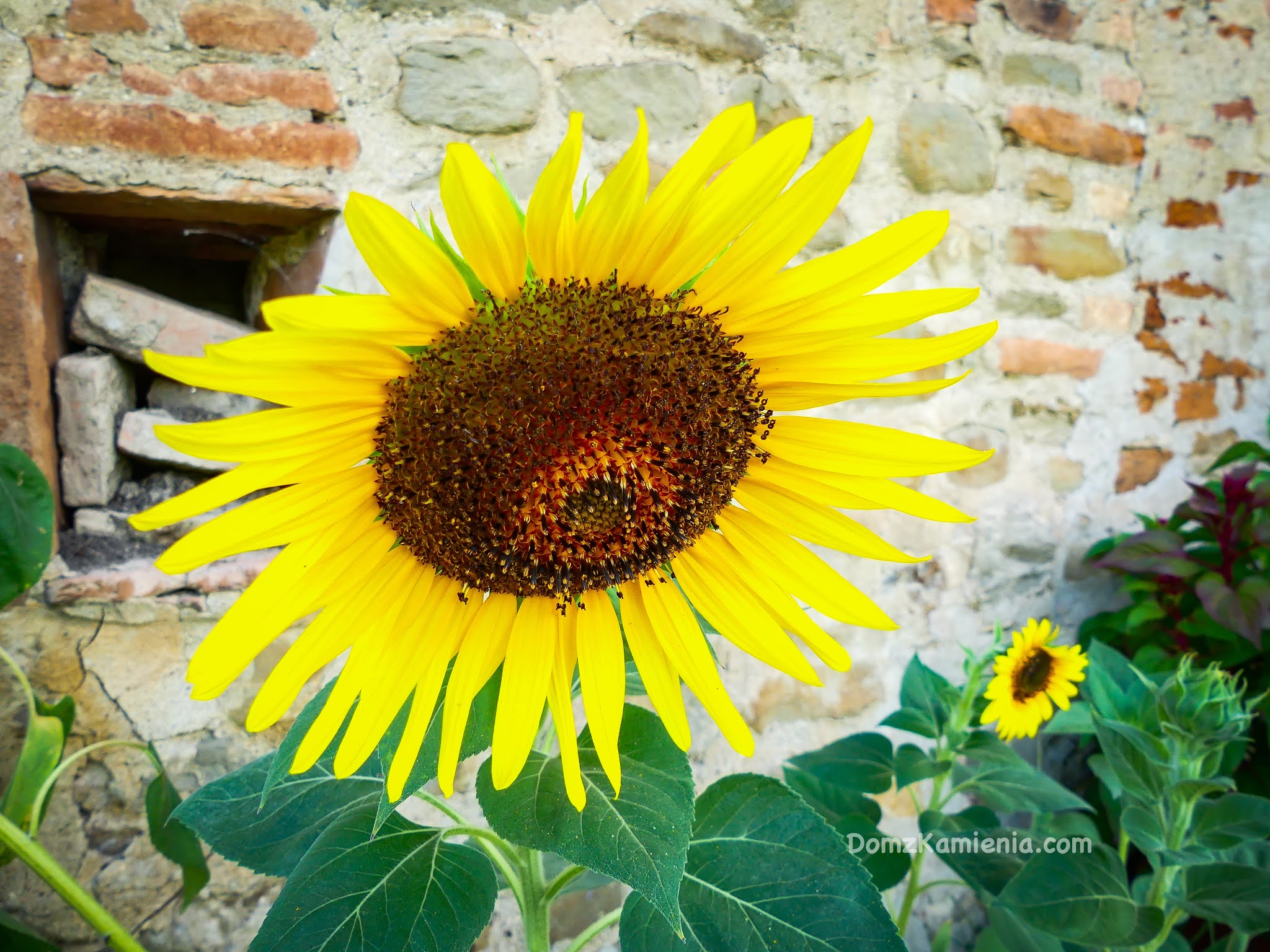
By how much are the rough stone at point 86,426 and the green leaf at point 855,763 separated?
114 cm

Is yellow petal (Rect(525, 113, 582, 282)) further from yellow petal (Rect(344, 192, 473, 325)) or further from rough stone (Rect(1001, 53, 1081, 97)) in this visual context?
rough stone (Rect(1001, 53, 1081, 97))

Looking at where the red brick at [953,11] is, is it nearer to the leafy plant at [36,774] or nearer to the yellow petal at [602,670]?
the yellow petal at [602,670]

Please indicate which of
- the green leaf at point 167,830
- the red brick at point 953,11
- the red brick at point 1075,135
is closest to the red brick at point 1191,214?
the red brick at point 1075,135

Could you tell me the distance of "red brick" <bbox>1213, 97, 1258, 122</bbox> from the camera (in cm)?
184

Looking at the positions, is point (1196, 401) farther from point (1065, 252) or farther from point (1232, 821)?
point (1232, 821)

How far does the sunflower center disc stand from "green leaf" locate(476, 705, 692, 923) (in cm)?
15

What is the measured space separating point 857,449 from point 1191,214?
1761mm

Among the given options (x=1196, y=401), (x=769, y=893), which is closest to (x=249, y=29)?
(x=769, y=893)

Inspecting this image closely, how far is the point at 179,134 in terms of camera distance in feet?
3.61

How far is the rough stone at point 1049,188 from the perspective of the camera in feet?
5.47

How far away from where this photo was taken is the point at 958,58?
1.60 m

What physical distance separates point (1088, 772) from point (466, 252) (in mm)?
2013

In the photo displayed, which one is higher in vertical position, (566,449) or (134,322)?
(566,449)

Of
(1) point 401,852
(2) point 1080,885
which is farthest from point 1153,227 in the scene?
(1) point 401,852
